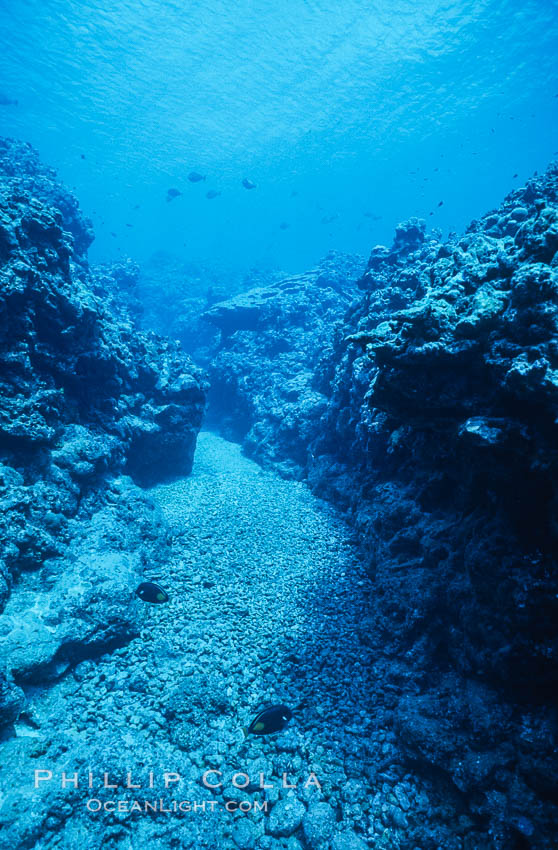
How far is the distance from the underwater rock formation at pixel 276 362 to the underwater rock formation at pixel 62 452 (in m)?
4.06

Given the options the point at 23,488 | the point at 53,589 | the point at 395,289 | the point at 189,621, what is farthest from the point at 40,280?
the point at 395,289

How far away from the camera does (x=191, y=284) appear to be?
1604 inches

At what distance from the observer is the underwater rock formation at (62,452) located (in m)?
5.30

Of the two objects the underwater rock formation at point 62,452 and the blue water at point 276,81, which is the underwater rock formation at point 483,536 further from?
the blue water at point 276,81

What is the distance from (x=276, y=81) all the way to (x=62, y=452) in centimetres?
4622

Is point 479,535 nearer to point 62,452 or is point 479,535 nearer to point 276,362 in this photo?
point 62,452

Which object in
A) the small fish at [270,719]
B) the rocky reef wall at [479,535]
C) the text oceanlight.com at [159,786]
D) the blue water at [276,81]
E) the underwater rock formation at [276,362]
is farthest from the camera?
the blue water at [276,81]

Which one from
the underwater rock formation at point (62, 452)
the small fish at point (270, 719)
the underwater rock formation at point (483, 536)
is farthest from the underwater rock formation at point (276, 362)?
the small fish at point (270, 719)

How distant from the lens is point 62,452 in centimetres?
739

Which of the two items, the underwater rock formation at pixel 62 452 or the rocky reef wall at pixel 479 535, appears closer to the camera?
the rocky reef wall at pixel 479 535

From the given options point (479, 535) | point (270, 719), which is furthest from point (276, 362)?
point (270, 719)

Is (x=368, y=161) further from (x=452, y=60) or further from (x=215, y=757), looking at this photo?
(x=215, y=757)

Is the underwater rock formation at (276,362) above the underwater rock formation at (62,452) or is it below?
above

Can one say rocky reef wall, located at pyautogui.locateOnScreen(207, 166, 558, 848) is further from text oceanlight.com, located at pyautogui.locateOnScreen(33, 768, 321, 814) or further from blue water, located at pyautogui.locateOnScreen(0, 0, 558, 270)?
blue water, located at pyautogui.locateOnScreen(0, 0, 558, 270)
